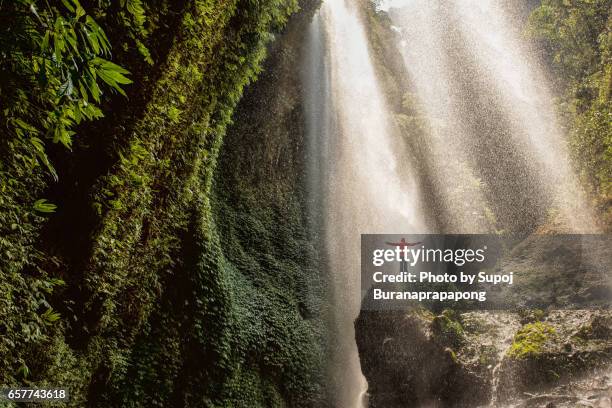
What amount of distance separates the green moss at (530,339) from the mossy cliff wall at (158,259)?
194 inches

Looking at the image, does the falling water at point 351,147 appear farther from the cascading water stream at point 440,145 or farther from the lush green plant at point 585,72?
the lush green plant at point 585,72

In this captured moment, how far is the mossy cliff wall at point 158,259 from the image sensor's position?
2.99m

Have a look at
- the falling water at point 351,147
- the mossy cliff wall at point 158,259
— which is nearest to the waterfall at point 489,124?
the falling water at point 351,147

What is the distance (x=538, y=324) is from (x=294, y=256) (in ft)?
22.3

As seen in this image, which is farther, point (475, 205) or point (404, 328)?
point (475, 205)

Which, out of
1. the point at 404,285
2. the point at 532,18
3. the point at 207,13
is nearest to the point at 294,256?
the point at 404,285

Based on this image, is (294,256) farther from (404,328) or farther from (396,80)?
(396,80)

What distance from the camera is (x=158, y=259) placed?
5.79 m

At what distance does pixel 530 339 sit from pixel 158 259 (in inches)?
366

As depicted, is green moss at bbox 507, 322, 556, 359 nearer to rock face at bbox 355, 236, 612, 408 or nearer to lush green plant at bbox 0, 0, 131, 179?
rock face at bbox 355, 236, 612, 408

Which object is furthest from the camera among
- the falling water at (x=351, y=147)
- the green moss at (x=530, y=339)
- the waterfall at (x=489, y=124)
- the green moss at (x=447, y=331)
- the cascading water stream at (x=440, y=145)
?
the waterfall at (x=489, y=124)

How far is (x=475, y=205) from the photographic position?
16469 millimetres

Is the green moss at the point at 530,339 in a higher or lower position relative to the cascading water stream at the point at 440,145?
lower

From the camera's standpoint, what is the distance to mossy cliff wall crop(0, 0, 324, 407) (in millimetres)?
2986
